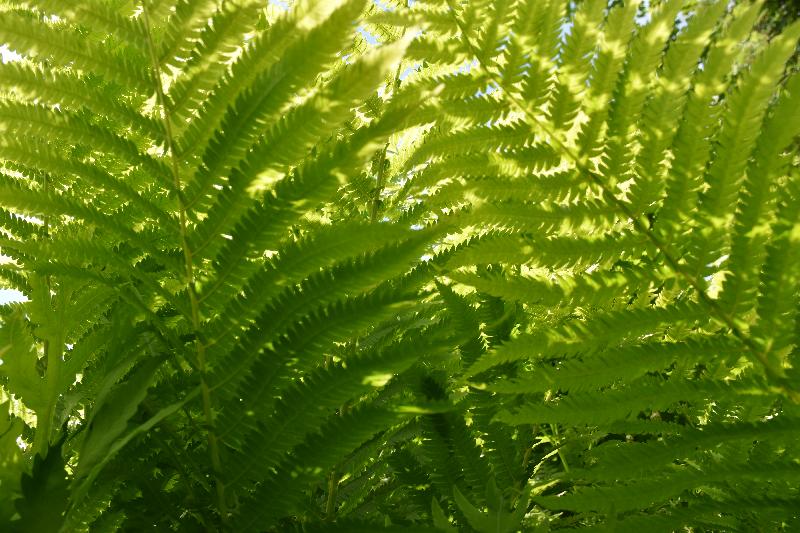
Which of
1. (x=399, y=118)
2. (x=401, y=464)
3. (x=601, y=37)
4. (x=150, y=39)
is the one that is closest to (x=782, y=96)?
(x=601, y=37)

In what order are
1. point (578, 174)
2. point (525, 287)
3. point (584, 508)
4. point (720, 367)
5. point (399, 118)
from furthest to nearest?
point (720, 367) → point (578, 174) → point (525, 287) → point (584, 508) → point (399, 118)

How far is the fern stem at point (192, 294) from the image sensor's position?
93cm

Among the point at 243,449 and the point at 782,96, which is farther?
the point at 782,96

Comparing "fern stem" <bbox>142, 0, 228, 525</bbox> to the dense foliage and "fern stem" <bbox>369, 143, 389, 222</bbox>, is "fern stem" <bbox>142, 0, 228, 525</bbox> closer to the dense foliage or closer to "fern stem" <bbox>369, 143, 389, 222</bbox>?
the dense foliage

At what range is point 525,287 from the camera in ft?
3.52

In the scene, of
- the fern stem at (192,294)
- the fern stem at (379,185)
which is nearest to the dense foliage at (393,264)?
the fern stem at (192,294)

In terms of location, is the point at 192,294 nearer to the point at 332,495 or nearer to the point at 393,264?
the point at 393,264

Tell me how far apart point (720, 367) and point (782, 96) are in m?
0.57

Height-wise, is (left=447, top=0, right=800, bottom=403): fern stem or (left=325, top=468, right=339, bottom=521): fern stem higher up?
(left=447, top=0, right=800, bottom=403): fern stem

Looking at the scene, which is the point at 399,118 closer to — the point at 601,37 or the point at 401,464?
the point at 601,37

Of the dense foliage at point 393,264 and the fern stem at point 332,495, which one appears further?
the fern stem at point 332,495

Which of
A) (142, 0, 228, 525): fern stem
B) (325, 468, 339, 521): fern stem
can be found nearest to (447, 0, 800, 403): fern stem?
(142, 0, 228, 525): fern stem

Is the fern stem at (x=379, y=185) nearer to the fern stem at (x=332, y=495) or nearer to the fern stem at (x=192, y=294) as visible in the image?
the fern stem at (x=332, y=495)

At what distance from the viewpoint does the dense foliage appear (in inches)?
35.4
